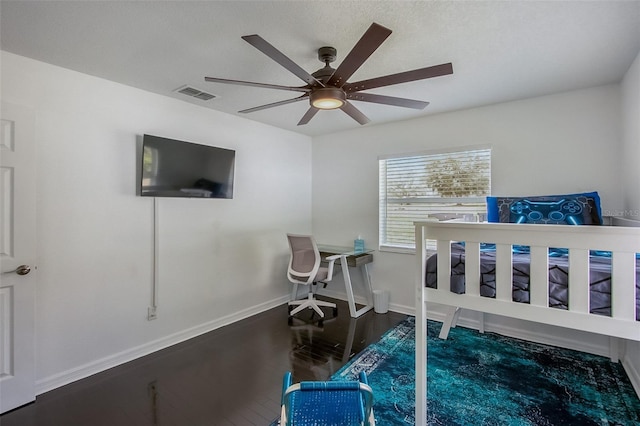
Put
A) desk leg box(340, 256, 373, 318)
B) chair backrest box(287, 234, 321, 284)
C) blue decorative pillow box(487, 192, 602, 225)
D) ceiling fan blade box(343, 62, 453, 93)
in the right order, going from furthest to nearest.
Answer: desk leg box(340, 256, 373, 318) → chair backrest box(287, 234, 321, 284) → blue decorative pillow box(487, 192, 602, 225) → ceiling fan blade box(343, 62, 453, 93)

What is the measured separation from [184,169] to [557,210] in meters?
3.40

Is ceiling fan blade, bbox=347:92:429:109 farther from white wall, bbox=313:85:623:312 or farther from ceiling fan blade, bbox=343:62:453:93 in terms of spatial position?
white wall, bbox=313:85:623:312

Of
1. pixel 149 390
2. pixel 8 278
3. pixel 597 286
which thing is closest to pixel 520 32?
pixel 597 286

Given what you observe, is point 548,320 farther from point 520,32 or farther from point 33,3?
point 33,3

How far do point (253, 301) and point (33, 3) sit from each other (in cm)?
Answer: 328

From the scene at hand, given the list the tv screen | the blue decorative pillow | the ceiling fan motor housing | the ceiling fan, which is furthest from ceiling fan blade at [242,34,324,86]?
the blue decorative pillow

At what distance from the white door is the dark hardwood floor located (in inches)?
8.4

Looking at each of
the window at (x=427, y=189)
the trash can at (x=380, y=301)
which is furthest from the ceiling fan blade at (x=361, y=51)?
the trash can at (x=380, y=301)

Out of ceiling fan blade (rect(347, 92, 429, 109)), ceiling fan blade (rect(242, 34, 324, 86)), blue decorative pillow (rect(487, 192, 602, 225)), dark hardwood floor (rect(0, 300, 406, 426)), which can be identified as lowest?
dark hardwood floor (rect(0, 300, 406, 426))

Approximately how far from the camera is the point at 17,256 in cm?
212

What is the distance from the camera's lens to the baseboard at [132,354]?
2.31m

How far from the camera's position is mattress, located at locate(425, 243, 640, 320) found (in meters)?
1.36

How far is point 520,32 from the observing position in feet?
6.28

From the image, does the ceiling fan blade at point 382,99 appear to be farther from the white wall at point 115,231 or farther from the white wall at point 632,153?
the white wall at point 115,231
